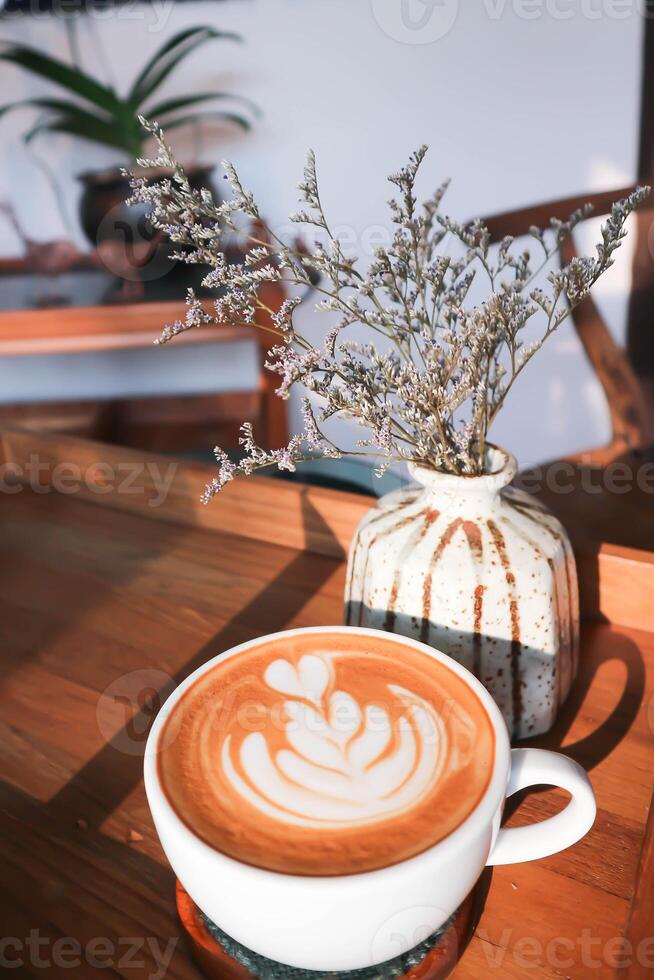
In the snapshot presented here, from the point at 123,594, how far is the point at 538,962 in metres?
0.50

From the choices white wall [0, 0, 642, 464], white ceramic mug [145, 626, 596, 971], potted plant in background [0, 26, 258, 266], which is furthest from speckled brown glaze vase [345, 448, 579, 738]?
white wall [0, 0, 642, 464]

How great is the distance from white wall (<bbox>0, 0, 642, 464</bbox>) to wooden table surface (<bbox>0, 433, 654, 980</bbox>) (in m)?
1.79

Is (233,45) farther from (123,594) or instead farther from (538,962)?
(538,962)

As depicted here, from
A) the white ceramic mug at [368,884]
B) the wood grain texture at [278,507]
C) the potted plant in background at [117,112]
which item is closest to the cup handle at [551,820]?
the white ceramic mug at [368,884]

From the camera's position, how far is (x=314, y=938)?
38 centimetres

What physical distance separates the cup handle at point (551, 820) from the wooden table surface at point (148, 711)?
55mm

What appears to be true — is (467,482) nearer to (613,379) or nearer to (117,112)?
(613,379)

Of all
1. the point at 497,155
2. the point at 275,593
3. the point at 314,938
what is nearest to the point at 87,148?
the point at 497,155

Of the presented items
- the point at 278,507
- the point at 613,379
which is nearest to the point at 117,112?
the point at 613,379

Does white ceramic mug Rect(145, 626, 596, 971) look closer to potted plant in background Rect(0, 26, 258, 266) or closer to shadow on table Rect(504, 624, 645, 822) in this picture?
shadow on table Rect(504, 624, 645, 822)

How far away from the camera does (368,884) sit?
1.18ft

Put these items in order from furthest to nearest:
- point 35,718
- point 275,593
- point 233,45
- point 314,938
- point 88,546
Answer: point 233,45
point 88,546
point 275,593
point 35,718
point 314,938

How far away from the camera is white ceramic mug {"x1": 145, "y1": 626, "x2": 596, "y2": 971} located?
1.19 ft

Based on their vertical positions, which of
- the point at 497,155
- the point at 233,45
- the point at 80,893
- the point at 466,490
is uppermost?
the point at 233,45
